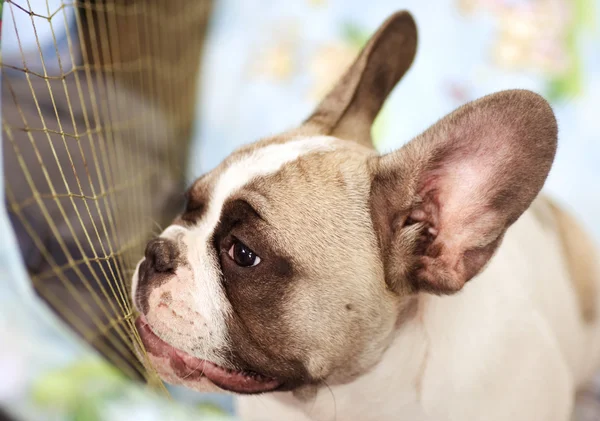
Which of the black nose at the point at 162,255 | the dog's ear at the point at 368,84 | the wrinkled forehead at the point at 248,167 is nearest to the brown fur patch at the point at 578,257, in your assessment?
the dog's ear at the point at 368,84

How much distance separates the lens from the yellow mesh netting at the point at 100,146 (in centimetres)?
131

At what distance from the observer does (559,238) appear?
1.70 meters

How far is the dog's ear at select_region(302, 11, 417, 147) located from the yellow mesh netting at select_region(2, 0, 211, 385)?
537mm

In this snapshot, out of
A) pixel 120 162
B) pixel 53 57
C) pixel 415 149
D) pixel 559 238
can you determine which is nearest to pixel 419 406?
pixel 415 149

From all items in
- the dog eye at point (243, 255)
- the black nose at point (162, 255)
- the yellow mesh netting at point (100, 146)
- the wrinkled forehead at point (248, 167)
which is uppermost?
the wrinkled forehead at point (248, 167)

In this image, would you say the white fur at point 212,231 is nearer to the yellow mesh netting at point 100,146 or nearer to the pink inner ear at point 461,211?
the yellow mesh netting at point 100,146

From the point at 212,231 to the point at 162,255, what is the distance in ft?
0.35

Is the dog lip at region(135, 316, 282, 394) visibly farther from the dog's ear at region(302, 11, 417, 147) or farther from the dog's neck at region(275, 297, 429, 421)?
the dog's ear at region(302, 11, 417, 147)

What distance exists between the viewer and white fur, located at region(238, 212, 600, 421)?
3.82 feet

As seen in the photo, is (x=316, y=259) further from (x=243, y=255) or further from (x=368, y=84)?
(x=368, y=84)

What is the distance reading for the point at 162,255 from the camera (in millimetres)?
1164

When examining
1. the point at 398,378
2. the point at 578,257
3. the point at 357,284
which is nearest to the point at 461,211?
the point at 357,284

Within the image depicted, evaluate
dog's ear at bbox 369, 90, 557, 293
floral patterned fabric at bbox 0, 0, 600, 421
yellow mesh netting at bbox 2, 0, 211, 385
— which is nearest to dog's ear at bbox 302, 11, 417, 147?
dog's ear at bbox 369, 90, 557, 293

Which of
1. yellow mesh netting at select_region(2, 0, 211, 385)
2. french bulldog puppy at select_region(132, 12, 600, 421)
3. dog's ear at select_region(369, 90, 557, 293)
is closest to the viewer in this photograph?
dog's ear at select_region(369, 90, 557, 293)
